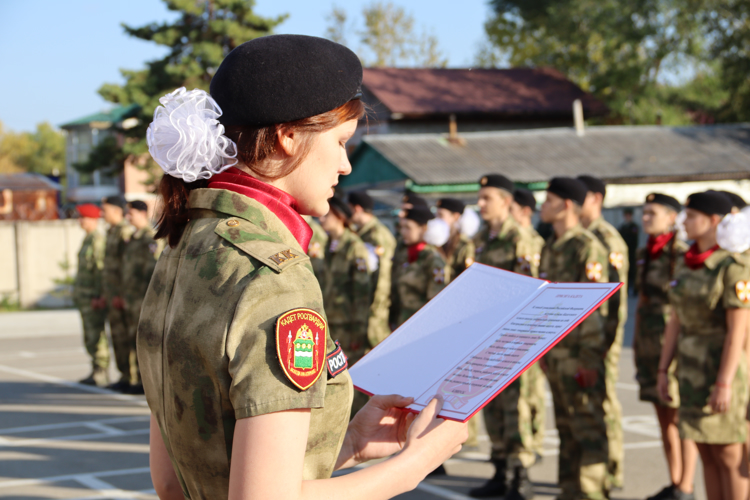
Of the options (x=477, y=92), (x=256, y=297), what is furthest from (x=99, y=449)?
(x=477, y=92)

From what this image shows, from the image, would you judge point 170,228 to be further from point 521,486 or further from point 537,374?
point 537,374

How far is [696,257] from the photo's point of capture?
15.1ft

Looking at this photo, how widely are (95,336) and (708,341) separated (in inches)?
327

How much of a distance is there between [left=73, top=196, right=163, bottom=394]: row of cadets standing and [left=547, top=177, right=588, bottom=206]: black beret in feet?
18.3

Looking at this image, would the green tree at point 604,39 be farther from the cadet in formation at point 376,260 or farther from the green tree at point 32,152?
the green tree at point 32,152

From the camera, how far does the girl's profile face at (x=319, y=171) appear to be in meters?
1.47

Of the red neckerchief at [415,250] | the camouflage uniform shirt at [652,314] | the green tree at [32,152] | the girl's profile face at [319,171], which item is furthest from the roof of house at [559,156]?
the green tree at [32,152]

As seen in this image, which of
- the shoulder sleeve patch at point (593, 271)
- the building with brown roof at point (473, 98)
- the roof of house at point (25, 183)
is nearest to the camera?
the shoulder sleeve patch at point (593, 271)

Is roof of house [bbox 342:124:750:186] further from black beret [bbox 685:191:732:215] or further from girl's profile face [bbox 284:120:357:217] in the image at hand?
girl's profile face [bbox 284:120:357:217]

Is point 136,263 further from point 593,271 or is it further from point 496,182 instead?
point 593,271

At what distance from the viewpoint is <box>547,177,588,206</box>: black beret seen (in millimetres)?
5512

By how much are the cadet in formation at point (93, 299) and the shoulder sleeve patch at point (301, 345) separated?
982 centimetres

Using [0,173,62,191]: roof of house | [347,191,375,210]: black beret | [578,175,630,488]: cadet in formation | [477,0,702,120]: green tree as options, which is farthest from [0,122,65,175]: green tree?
[578,175,630,488]: cadet in formation

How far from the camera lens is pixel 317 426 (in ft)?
4.62
